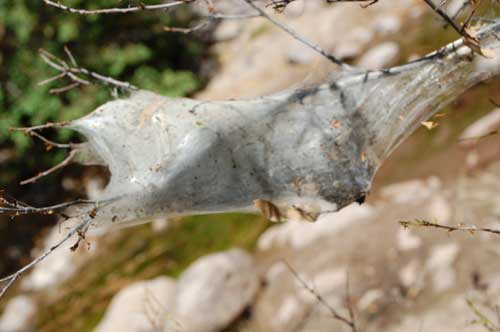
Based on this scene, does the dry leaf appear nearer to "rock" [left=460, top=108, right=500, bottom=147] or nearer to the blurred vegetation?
"rock" [left=460, top=108, right=500, bottom=147]

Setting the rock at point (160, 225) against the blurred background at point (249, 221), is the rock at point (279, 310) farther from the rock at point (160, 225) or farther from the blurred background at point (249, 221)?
the rock at point (160, 225)

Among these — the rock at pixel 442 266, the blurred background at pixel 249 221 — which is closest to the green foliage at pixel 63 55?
the blurred background at pixel 249 221

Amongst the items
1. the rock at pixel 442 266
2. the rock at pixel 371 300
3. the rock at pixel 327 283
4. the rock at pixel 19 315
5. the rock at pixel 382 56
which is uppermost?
the rock at pixel 382 56

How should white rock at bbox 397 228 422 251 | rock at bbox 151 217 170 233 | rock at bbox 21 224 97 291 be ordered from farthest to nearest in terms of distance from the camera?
rock at bbox 21 224 97 291 < rock at bbox 151 217 170 233 < white rock at bbox 397 228 422 251

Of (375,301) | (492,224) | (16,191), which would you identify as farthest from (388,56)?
(16,191)

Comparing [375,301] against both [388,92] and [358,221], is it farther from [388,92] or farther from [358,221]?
[388,92]

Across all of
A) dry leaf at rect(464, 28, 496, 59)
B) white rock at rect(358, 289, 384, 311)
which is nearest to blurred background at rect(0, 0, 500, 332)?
white rock at rect(358, 289, 384, 311)

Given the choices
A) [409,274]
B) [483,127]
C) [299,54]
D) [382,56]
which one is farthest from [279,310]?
[299,54]
